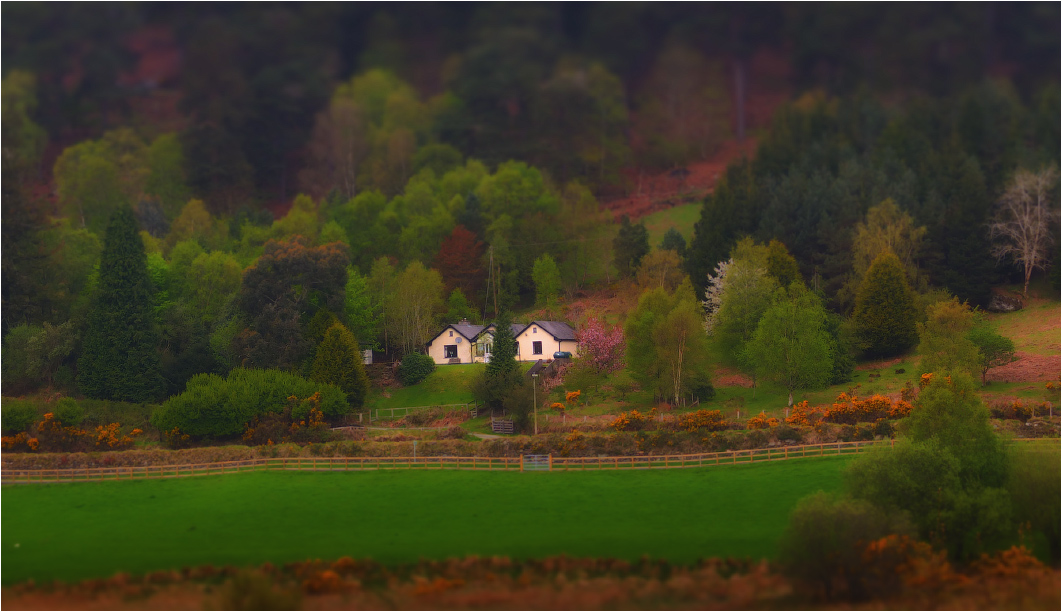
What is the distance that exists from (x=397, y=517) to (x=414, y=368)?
98.3ft

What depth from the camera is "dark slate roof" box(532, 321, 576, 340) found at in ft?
267

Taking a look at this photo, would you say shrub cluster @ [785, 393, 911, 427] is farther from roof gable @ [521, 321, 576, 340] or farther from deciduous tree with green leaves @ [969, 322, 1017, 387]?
roof gable @ [521, 321, 576, 340]

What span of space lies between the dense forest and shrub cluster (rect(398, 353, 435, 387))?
3691mm

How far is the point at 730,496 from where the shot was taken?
171 feet

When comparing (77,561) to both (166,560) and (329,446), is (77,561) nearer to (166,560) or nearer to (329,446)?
(166,560)

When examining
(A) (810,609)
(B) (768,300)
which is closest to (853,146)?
(B) (768,300)

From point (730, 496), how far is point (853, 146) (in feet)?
215

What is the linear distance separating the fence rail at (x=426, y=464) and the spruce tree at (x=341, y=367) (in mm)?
14271

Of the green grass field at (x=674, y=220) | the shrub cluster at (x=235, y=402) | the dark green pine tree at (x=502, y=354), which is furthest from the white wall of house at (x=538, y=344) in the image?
the green grass field at (x=674, y=220)

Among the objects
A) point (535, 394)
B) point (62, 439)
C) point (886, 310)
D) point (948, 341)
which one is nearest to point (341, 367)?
point (535, 394)

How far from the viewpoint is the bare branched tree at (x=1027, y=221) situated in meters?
84.1

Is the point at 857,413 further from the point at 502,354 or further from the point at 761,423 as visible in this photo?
the point at 502,354

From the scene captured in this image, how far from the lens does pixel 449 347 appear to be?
83438 millimetres

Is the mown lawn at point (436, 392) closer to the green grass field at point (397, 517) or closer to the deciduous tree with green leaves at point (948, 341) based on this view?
the green grass field at point (397, 517)
